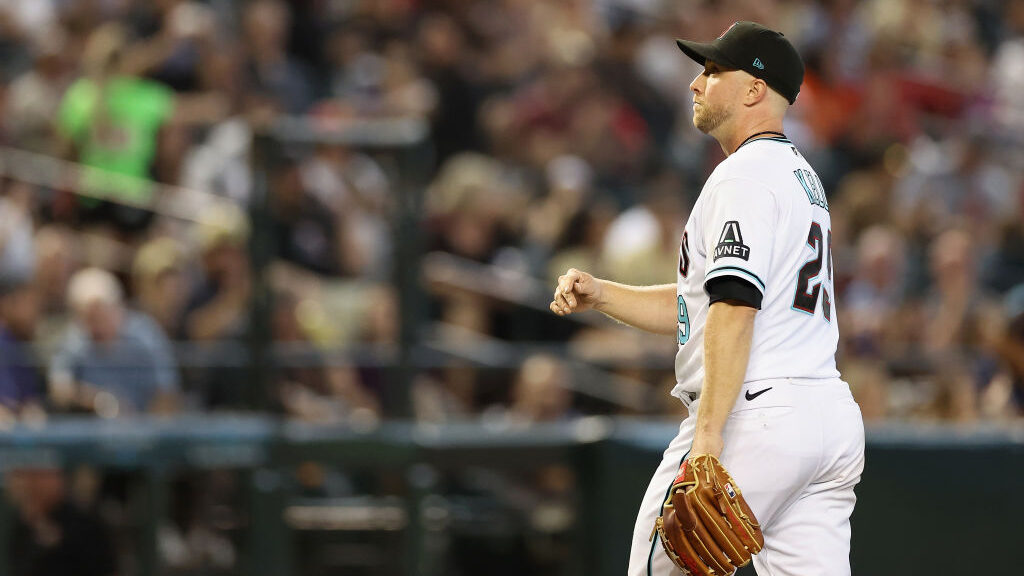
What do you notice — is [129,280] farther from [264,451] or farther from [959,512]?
[959,512]

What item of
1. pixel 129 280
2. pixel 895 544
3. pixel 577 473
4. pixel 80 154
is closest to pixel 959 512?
pixel 895 544

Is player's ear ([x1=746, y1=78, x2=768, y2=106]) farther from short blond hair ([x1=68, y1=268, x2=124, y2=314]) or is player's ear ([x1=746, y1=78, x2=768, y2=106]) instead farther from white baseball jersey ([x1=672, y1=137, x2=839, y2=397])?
short blond hair ([x1=68, y1=268, x2=124, y2=314])

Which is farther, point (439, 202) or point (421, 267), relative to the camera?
point (439, 202)

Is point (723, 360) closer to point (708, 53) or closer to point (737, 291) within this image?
point (737, 291)

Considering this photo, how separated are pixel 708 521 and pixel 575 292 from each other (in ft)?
2.40

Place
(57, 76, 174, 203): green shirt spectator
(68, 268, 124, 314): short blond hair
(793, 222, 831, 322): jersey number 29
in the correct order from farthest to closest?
(57, 76, 174, 203): green shirt spectator
(68, 268, 124, 314): short blond hair
(793, 222, 831, 322): jersey number 29

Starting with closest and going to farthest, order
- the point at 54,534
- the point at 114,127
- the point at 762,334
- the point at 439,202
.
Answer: the point at 762,334 < the point at 54,534 < the point at 114,127 < the point at 439,202

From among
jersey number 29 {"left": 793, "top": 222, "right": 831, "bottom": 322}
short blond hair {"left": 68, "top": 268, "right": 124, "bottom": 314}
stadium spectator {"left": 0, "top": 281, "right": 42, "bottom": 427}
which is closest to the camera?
jersey number 29 {"left": 793, "top": 222, "right": 831, "bottom": 322}

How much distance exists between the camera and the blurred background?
20.2ft

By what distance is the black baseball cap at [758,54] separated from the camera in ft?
11.6

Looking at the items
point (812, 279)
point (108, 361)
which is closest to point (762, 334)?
point (812, 279)

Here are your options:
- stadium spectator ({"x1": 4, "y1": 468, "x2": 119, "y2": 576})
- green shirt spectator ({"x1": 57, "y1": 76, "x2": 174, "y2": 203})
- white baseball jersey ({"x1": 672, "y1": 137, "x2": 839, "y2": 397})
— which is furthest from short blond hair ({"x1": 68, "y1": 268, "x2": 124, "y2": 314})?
white baseball jersey ({"x1": 672, "y1": 137, "x2": 839, "y2": 397})

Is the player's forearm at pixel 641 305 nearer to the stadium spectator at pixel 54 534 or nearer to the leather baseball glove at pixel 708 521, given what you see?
the leather baseball glove at pixel 708 521

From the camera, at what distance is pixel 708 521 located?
10.8 feet
